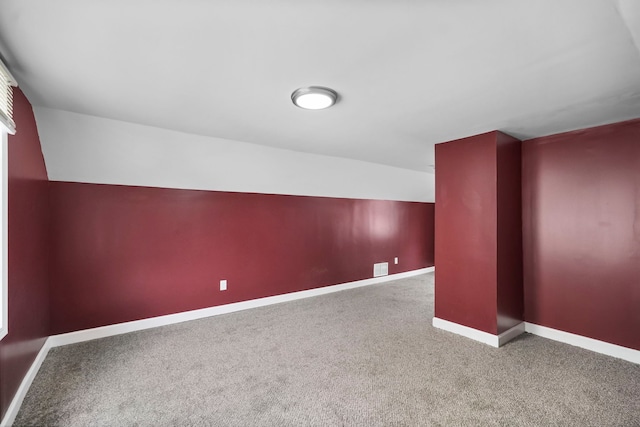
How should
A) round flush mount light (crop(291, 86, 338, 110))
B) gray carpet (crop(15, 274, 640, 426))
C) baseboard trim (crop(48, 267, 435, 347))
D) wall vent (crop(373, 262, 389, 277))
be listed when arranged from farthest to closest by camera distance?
1. wall vent (crop(373, 262, 389, 277))
2. baseboard trim (crop(48, 267, 435, 347))
3. round flush mount light (crop(291, 86, 338, 110))
4. gray carpet (crop(15, 274, 640, 426))

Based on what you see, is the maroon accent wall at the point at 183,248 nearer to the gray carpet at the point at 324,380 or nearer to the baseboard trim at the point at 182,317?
the baseboard trim at the point at 182,317

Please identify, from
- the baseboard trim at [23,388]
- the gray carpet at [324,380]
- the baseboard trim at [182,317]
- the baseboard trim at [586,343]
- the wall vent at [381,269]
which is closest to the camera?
the baseboard trim at [23,388]

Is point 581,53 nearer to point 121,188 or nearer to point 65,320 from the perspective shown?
point 121,188

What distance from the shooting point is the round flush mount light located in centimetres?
207

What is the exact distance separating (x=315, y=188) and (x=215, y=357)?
262cm

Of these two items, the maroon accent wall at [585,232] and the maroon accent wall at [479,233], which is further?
the maroon accent wall at [479,233]

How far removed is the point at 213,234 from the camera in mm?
3602

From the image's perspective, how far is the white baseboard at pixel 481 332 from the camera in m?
2.83

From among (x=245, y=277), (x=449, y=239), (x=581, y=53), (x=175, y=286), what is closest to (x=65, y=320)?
(x=175, y=286)

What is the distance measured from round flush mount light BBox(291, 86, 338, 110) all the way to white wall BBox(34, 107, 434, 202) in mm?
1515

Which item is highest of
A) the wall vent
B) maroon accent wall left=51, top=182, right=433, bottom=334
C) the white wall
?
the white wall

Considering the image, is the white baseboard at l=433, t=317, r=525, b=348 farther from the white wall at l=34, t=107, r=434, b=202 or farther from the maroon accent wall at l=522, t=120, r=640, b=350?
the white wall at l=34, t=107, r=434, b=202

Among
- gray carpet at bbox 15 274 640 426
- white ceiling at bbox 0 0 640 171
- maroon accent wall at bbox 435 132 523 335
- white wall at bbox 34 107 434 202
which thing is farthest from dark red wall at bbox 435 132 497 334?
white wall at bbox 34 107 434 202

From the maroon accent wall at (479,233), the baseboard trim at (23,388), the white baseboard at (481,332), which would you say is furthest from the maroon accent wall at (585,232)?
the baseboard trim at (23,388)
